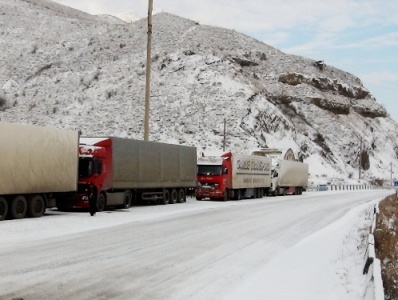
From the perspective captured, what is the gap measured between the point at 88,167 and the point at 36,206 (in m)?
3.84

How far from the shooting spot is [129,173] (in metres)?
28.0

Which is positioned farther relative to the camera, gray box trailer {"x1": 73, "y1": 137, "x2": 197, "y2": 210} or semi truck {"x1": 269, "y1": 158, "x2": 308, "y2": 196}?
semi truck {"x1": 269, "y1": 158, "x2": 308, "y2": 196}

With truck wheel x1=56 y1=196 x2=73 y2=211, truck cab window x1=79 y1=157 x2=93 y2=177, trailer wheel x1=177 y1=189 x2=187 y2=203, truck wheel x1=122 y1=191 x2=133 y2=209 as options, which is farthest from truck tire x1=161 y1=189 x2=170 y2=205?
truck wheel x1=56 y1=196 x2=73 y2=211

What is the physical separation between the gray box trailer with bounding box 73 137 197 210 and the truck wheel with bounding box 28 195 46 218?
8.01 ft

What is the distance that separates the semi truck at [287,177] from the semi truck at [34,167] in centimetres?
2901

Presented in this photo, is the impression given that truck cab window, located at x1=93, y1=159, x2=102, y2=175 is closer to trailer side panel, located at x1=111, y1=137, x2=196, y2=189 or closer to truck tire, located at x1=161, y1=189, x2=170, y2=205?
trailer side panel, located at x1=111, y1=137, x2=196, y2=189

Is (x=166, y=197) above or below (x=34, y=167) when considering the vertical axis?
below

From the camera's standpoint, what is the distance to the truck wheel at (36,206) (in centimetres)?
2123

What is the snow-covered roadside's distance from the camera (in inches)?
344

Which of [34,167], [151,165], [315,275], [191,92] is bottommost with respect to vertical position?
[315,275]

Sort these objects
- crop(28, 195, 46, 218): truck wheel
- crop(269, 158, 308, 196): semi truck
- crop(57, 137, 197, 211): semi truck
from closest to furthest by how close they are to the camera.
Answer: crop(28, 195, 46, 218): truck wheel → crop(57, 137, 197, 211): semi truck → crop(269, 158, 308, 196): semi truck

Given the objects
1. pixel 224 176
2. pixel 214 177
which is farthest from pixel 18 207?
pixel 224 176

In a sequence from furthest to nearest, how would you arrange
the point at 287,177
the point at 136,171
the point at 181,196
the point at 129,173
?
the point at 287,177, the point at 181,196, the point at 136,171, the point at 129,173

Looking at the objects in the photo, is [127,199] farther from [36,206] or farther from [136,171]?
[36,206]
